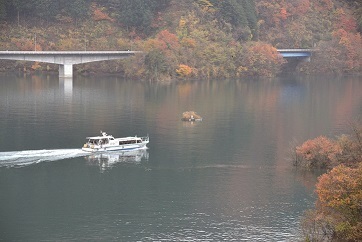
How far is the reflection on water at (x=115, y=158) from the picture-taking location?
186ft

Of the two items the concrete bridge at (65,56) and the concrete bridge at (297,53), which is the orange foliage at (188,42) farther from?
the concrete bridge at (297,53)

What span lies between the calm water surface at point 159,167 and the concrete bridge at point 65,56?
61.7 ft

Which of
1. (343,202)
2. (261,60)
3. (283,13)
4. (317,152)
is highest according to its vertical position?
(283,13)

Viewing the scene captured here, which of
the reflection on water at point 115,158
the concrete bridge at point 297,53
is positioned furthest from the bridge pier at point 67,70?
the reflection on water at point 115,158

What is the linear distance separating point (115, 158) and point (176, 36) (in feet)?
224

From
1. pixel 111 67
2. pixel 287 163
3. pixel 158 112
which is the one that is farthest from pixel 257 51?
pixel 287 163

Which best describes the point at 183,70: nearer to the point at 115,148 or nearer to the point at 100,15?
the point at 100,15

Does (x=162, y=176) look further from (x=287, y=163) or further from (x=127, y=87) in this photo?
(x=127, y=87)

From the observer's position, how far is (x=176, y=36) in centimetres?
12512

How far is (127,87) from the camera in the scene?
347 ft

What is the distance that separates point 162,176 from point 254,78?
76.3m

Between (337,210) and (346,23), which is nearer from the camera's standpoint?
(337,210)

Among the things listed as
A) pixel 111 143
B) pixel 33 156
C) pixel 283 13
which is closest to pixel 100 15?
pixel 283 13

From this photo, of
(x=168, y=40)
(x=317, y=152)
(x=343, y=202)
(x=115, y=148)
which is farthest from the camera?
(x=168, y=40)
